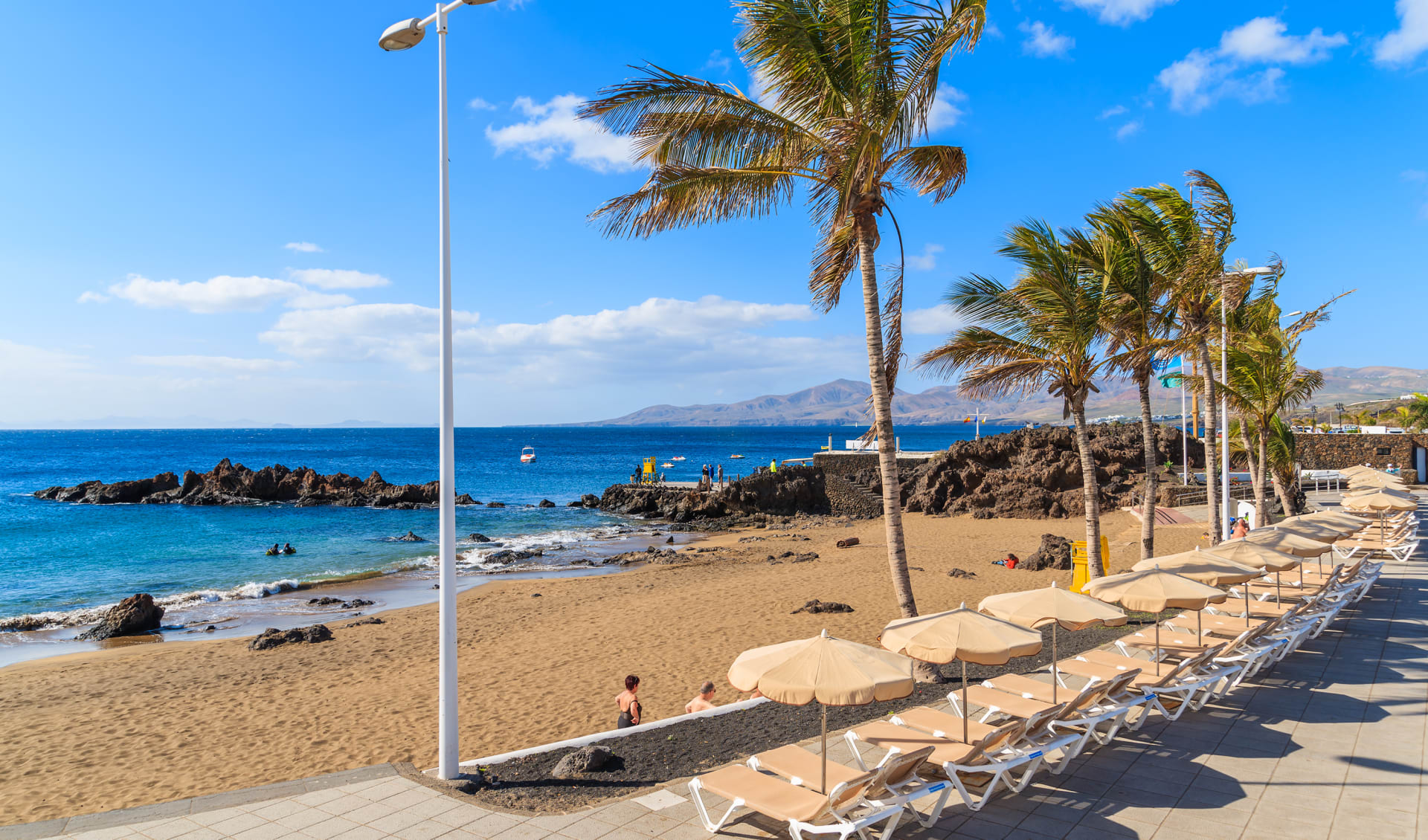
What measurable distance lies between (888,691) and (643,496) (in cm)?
4085


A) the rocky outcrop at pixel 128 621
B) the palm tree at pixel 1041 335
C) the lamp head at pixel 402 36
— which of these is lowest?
the rocky outcrop at pixel 128 621

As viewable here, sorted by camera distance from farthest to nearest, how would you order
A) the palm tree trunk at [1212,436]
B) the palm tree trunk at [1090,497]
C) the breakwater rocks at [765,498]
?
the breakwater rocks at [765,498]
the palm tree trunk at [1212,436]
the palm tree trunk at [1090,497]

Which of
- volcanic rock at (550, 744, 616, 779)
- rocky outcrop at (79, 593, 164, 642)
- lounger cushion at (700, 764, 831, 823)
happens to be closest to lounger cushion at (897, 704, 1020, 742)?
lounger cushion at (700, 764, 831, 823)

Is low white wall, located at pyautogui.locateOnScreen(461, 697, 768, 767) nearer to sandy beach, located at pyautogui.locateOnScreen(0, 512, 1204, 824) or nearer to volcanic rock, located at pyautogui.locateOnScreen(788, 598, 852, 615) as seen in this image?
sandy beach, located at pyautogui.locateOnScreen(0, 512, 1204, 824)

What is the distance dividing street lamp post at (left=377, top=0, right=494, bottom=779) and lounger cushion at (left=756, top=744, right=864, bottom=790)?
2.84 m

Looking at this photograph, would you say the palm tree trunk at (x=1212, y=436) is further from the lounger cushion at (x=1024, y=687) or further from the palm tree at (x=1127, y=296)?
the lounger cushion at (x=1024, y=687)

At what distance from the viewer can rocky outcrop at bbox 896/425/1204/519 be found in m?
30.0

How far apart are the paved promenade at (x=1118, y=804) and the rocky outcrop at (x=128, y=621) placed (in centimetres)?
1413

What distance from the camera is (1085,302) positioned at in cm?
1134

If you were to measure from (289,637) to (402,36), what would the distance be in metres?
13.4

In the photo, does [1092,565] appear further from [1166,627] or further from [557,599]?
[557,599]

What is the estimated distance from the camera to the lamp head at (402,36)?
664 centimetres

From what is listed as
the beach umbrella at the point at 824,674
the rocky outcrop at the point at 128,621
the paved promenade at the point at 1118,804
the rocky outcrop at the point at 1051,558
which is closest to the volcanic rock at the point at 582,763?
the paved promenade at the point at 1118,804

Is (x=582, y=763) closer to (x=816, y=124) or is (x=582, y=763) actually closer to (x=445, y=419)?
(x=445, y=419)
